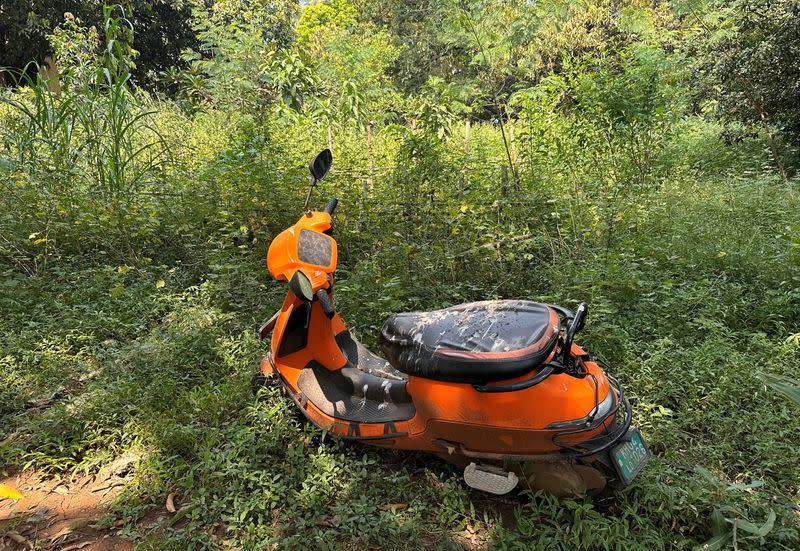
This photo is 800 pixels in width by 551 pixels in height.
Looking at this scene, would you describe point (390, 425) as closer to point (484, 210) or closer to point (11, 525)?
point (11, 525)

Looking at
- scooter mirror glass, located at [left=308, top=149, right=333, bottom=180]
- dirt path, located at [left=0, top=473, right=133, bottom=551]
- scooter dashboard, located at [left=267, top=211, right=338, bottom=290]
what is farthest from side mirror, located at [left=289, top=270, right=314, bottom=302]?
dirt path, located at [left=0, top=473, right=133, bottom=551]

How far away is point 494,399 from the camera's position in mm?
1641

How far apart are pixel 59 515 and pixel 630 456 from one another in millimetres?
2270

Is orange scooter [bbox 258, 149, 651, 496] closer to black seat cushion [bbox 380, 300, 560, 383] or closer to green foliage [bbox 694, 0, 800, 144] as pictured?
black seat cushion [bbox 380, 300, 560, 383]

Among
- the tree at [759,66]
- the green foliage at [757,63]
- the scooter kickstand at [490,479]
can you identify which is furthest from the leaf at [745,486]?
the green foliage at [757,63]

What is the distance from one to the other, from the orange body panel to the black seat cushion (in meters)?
0.08

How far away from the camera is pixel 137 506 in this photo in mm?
1934

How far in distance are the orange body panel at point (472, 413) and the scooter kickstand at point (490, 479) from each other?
0.26ft

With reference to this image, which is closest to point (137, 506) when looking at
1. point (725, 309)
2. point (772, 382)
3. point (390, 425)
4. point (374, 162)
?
point (390, 425)

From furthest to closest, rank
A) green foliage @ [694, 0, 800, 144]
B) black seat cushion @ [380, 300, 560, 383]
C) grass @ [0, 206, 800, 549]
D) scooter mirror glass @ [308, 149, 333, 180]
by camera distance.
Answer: green foliage @ [694, 0, 800, 144], scooter mirror glass @ [308, 149, 333, 180], grass @ [0, 206, 800, 549], black seat cushion @ [380, 300, 560, 383]

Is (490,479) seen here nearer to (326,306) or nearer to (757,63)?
(326,306)

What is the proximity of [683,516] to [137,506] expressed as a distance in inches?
84.0

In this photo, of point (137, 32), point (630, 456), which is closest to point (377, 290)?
point (630, 456)

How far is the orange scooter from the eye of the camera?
63.3 inches
